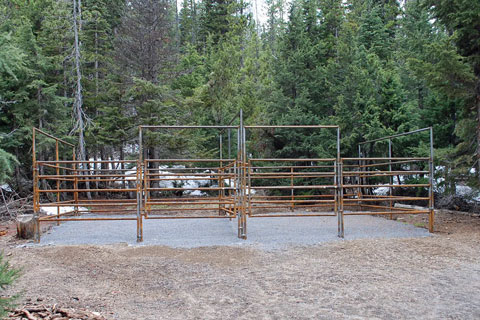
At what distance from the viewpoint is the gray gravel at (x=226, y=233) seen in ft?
18.5

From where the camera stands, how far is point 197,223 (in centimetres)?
789

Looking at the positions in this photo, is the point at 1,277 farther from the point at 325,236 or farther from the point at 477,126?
the point at 477,126

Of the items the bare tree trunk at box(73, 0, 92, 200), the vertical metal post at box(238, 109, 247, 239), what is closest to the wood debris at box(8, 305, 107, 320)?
the vertical metal post at box(238, 109, 247, 239)

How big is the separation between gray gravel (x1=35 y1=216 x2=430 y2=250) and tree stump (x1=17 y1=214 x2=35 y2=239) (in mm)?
241

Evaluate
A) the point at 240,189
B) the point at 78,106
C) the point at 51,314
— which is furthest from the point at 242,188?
the point at 78,106

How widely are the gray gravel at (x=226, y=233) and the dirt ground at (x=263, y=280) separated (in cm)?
39

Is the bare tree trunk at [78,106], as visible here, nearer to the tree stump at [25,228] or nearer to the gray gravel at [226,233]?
the gray gravel at [226,233]

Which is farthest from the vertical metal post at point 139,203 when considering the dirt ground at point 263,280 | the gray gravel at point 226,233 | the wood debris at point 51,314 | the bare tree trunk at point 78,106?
the bare tree trunk at point 78,106

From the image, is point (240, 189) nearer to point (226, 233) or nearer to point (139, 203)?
point (226, 233)

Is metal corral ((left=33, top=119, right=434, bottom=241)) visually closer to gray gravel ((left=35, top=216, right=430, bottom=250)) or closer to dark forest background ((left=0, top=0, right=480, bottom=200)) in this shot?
gray gravel ((left=35, top=216, right=430, bottom=250))

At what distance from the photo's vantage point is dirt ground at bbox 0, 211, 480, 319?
117 inches

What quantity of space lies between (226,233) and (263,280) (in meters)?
2.71

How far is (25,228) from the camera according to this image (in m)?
6.02

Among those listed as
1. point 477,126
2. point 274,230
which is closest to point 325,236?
point 274,230
